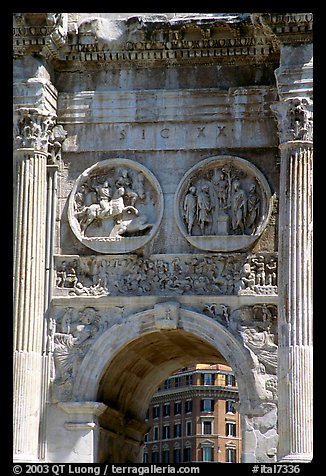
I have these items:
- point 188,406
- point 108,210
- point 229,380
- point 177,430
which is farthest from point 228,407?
point 108,210

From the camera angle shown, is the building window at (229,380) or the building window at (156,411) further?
the building window at (156,411)

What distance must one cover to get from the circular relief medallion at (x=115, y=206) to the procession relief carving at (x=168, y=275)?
312 millimetres

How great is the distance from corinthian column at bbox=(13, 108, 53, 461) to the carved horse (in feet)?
2.37

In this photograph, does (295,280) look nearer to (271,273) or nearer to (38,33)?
(271,273)

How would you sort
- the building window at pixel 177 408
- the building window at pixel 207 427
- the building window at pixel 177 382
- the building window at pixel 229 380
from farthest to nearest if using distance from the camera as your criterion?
the building window at pixel 177 408
the building window at pixel 177 382
the building window at pixel 229 380
the building window at pixel 207 427

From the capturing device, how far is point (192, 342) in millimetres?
27109

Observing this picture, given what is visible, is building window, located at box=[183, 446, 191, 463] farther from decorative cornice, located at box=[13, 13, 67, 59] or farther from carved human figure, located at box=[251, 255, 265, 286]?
decorative cornice, located at box=[13, 13, 67, 59]

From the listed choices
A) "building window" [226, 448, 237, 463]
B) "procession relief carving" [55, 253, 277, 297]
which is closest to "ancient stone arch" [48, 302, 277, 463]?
"procession relief carving" [55, 253, 277, 297]

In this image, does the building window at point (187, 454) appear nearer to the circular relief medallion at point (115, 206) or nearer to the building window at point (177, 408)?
the building window at point (177, 408)

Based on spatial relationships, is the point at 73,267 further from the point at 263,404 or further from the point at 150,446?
the point at 150,446

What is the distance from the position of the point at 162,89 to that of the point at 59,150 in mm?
1999

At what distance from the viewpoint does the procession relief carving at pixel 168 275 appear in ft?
83.7

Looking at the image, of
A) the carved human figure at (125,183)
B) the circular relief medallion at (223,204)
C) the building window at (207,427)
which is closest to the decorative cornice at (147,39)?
the circular relief medallion at (223,204)

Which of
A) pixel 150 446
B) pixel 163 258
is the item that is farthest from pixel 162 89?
pixel 150 446
